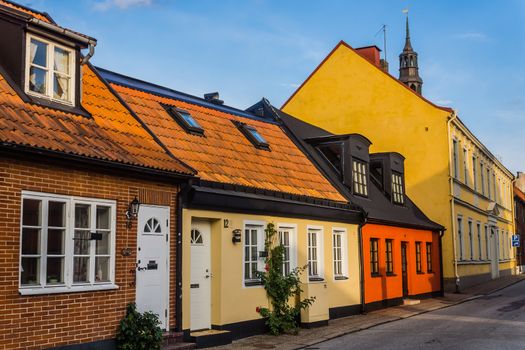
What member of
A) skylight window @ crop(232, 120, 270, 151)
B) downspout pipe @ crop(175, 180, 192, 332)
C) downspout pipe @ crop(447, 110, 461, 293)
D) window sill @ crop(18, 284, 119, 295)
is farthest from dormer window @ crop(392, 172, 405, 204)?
window sill @ crop(18, 284, 119, 295)

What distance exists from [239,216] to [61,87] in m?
4.65

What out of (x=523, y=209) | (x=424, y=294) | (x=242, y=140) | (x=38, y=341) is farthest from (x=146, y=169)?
(x=523, y=209)

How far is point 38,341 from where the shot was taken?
30.3 ft

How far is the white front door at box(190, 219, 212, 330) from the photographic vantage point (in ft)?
42.5

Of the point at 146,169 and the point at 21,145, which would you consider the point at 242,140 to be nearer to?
the point at 146,169

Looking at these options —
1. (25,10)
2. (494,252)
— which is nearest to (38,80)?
(25,10)

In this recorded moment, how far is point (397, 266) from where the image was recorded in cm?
2219

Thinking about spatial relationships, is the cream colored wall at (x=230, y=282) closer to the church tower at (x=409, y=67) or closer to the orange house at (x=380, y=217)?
the orange house at (x=380, y=217)

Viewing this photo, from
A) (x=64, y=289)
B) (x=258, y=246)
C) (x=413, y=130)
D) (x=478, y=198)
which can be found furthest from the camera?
(x=478, y=198)

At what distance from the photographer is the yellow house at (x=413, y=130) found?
92.2 ft

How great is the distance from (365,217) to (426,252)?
24.0 feet

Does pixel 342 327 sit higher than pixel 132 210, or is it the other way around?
pixel 132 210

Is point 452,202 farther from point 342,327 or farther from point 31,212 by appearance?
point 31,212

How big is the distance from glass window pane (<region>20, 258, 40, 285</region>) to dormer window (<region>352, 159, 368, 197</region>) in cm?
1291
